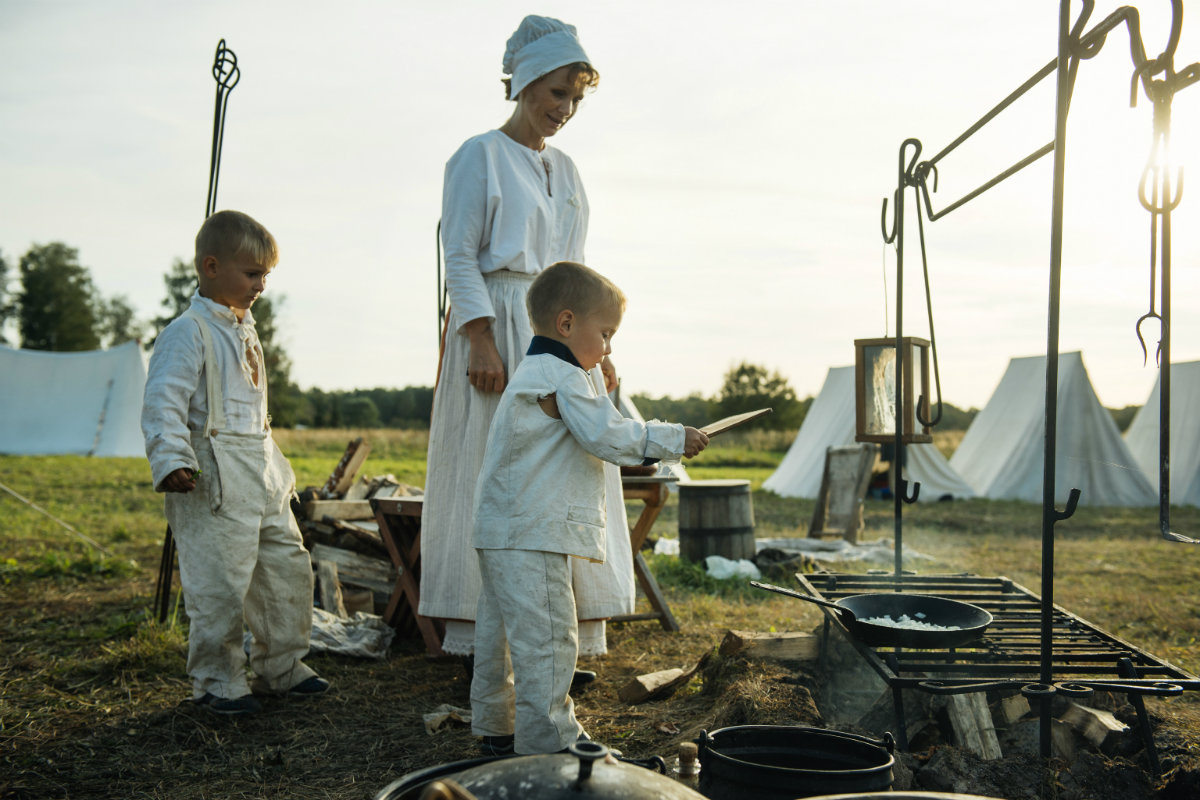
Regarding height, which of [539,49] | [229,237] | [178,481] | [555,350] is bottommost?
[178,481]

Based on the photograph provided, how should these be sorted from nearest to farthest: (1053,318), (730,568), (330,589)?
(1053,318)
(330,589)
(730,568)

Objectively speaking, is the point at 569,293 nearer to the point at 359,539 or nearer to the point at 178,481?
the point at 178,481

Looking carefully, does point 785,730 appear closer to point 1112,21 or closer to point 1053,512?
point 1053,512

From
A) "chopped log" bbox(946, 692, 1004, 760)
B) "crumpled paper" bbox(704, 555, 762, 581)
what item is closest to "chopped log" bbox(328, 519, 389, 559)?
"crumpled paper" bbox(704, 555, 762, 581)

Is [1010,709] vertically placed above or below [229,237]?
below

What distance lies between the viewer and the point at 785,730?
1743mm

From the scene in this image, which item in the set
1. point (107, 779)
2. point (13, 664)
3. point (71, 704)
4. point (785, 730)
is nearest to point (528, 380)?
point (785, 730)

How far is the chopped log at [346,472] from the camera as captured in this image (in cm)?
521

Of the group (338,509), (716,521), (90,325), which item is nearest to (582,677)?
(338,509)

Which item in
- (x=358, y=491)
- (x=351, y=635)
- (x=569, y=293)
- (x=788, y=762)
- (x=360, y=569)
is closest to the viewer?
(x=788, y=762)

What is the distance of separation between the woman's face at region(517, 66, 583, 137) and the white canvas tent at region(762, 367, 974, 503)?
9463 mm

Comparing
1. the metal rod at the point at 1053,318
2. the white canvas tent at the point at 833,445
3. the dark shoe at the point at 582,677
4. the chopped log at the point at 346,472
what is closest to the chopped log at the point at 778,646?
the dark shoe at the point at 582,677

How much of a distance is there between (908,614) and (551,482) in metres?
1.23

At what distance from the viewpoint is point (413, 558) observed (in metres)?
3.74
